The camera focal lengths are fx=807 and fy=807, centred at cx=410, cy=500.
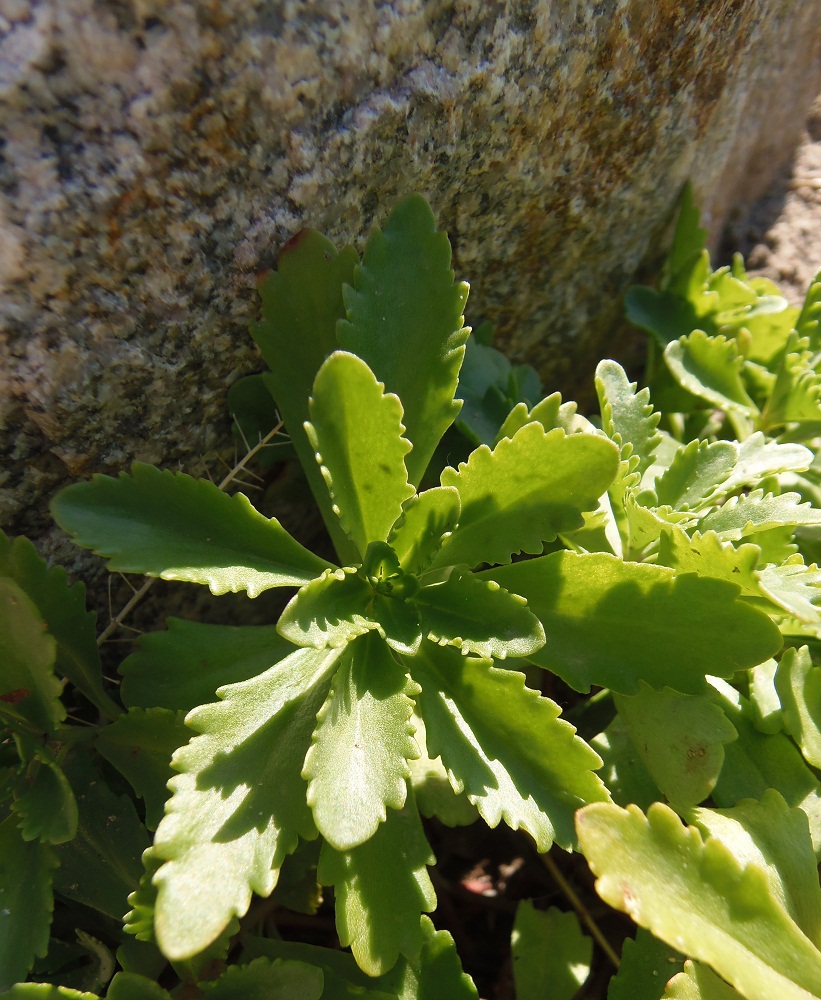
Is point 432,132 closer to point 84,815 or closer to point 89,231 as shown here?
point 89,231

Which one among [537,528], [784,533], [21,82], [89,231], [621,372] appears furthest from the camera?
[621,372]

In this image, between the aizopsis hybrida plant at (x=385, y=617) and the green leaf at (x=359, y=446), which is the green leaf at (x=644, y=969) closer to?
the aizopsis hybrida plant at (x=385, y=617)

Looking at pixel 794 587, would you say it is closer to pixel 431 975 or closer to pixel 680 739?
pixel 680 739

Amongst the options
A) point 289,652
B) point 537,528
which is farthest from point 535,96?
point 289,652


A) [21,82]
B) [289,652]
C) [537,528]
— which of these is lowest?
[289,652]

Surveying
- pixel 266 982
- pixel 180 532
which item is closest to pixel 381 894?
pixel 266 982

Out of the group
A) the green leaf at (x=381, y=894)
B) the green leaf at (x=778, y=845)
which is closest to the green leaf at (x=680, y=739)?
the green leaf at (x=778, y=845)

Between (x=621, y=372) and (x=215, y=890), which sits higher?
(x=621, y=372)
